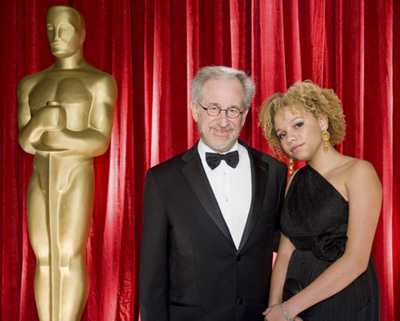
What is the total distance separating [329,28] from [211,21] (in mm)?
844

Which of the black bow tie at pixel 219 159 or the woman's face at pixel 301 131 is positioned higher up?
the woman's face at pixel 301 131

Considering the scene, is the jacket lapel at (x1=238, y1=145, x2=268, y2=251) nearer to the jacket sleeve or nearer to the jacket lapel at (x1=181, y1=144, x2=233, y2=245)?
the jacket lapel at (x1=181, y1=144, x2=233, y2=245)

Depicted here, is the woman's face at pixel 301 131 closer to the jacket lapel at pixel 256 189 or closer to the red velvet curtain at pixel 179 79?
the jacket lapel at pixel 256 189

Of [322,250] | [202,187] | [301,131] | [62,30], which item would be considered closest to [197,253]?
[202,187]

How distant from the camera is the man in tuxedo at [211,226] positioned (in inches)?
69.1

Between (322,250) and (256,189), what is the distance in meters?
0.35

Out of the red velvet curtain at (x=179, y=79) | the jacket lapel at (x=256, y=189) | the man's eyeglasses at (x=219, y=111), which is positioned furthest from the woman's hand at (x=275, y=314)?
the red velvet curtain at (x=179, y=79)

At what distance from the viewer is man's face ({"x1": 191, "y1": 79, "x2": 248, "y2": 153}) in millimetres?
1835

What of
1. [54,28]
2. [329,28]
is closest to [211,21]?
[329,28]

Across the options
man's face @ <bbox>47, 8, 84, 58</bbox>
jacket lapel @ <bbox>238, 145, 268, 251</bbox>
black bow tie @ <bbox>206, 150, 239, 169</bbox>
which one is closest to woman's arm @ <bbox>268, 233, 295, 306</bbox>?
jacket lapel @ <bbox>238, 145, 268, 251</bbox>

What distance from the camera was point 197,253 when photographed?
1.76 meters

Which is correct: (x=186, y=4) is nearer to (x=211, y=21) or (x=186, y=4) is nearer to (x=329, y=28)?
(x=211, y=21)

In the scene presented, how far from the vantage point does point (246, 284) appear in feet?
5.80

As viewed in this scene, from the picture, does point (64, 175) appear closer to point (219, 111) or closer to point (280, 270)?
point (219, 111)
